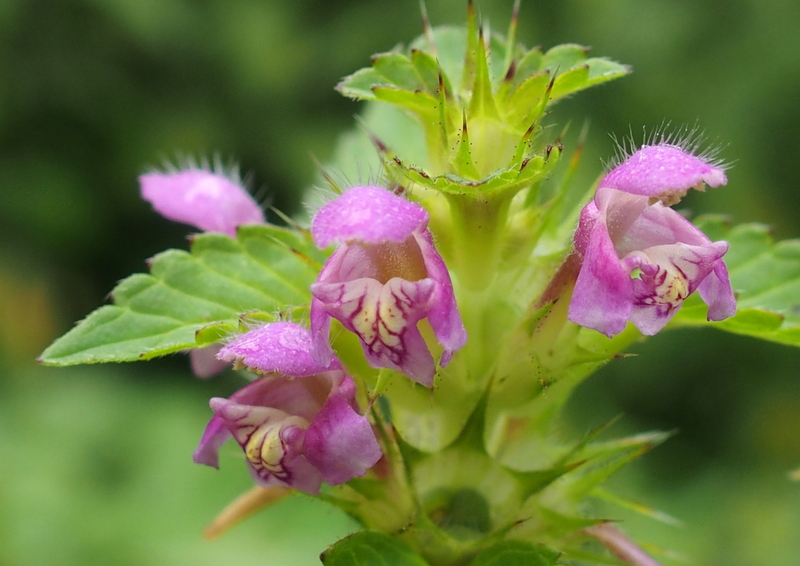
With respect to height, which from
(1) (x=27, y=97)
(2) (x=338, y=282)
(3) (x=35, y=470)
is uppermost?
(1) (x=27, y=97)

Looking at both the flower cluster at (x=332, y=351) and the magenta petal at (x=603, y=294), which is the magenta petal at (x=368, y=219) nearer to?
the flower cluster at (x=332, y=351)

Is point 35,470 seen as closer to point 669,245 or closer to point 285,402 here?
point 285,402

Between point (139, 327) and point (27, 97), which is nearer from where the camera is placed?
point (139, 327)

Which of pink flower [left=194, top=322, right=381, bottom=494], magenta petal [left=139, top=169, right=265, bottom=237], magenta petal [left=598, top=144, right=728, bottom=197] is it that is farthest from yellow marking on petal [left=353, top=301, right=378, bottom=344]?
magenta petal [left=139, top=169, right=265, bottom=237]

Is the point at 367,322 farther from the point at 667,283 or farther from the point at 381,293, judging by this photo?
the point at 667,283

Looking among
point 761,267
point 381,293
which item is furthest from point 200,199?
point 761,267

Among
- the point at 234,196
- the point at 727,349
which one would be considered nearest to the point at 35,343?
the point at 234,196

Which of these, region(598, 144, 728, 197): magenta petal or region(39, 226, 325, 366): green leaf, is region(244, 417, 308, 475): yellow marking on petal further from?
region(598, 144, 728, 197): magenta petal
